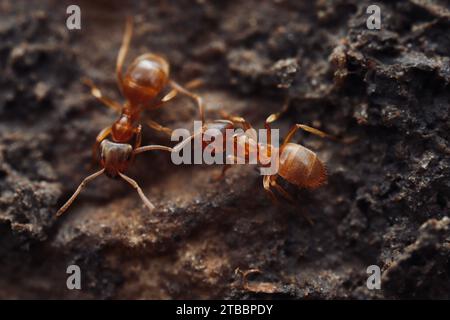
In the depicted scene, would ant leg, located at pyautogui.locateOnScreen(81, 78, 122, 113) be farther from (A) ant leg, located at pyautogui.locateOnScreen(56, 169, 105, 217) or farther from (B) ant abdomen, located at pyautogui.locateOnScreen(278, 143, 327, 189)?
(B) ant abdomen, located at pyautogui.locateOnScreen(278, 143, 327, 189)

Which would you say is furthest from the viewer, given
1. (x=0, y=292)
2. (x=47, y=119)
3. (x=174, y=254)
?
(x=47, y=119)

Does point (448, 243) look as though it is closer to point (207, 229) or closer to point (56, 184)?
point (207, 229)

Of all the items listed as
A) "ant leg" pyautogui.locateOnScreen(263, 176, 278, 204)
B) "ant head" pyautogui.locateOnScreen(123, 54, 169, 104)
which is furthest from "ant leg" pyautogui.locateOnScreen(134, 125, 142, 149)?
"ant leg" pyautogui.locateOnScreen(263, 176, 278, 204)

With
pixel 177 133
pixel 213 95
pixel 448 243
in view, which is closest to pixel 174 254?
pixel 177 133

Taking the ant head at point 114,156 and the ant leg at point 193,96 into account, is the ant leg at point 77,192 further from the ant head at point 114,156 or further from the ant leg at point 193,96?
the ant leg at point 193,96

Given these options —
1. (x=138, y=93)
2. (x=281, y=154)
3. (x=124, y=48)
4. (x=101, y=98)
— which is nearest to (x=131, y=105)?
(x=138, y=93)

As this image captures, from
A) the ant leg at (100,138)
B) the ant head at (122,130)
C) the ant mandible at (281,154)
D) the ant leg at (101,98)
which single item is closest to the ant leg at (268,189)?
the ant mandible at (281,154)
